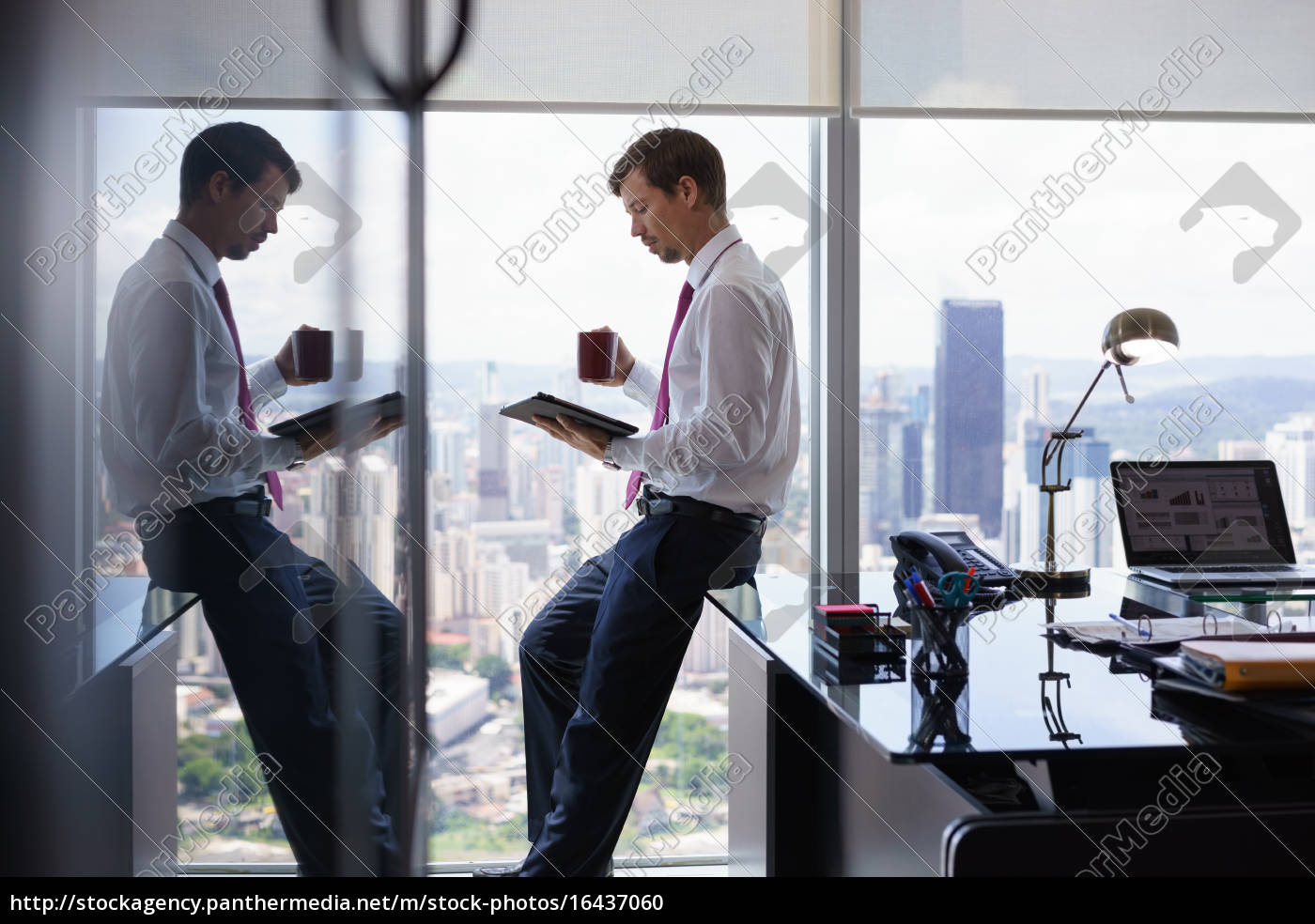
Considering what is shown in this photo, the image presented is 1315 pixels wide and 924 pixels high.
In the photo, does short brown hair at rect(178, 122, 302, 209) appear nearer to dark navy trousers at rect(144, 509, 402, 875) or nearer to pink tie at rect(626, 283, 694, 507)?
dark navy trousers at rect(144, 509, 402, 875)

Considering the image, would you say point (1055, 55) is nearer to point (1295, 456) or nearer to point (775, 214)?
point (775, 214)

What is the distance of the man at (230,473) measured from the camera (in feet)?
2.42

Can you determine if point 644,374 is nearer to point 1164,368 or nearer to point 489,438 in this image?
point 489,438

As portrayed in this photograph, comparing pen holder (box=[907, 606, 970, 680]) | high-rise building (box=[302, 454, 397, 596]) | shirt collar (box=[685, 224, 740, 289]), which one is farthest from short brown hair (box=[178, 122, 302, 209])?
shirt collar (box=[685, 224, 740, 289])

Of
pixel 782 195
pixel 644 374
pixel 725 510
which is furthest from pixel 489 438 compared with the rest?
pixel 782 195

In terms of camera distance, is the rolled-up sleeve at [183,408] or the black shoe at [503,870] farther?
the black shoe at [503,870]

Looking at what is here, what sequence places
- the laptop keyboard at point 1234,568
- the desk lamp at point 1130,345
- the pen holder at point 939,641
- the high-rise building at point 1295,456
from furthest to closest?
the high-rise building at point 1295,456
the desk lamp at point 1130,345
the laptop keyboard at point 1234,568
the pen holder at point 939,641

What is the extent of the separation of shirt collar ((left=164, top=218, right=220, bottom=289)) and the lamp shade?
6.74 ft

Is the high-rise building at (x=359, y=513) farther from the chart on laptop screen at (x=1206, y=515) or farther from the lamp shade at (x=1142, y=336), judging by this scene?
the lamp shade at (x=1142, y=336)

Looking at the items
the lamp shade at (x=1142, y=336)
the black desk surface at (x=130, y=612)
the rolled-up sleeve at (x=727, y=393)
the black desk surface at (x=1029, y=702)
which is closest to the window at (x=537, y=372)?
the rolled-up sleeve at (x=727, y=393)

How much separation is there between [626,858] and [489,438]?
4.07 ft

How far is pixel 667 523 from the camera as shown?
2094mm

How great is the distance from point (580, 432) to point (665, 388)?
0.88 ft

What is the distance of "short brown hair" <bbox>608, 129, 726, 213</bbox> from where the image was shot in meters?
2.29
